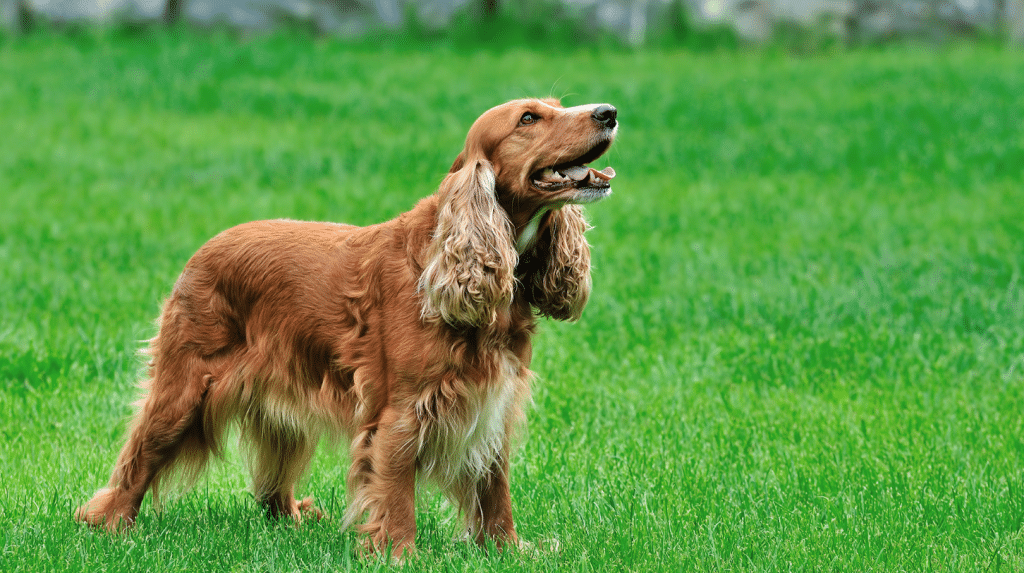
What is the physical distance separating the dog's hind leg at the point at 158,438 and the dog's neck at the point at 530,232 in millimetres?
1282

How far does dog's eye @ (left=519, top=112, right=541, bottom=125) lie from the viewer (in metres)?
3.98

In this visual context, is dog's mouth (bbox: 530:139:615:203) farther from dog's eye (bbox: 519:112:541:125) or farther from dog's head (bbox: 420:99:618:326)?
dog's eye (bbox: 519:112:541:125)

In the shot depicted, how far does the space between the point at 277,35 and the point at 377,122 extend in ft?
17.9

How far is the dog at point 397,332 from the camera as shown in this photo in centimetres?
394

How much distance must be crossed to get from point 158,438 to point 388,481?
101 centimetres

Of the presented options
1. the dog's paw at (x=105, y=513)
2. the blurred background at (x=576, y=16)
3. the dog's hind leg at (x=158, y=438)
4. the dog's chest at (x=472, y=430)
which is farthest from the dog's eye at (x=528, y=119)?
the blurred background at (x=576, y=16)

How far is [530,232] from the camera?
4.14m

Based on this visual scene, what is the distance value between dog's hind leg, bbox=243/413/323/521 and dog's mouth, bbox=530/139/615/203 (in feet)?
4.86

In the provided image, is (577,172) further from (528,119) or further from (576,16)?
(576,16)

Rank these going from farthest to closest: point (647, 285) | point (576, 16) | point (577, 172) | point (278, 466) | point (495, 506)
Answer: point (576, 16), point (647, 285), point (278, 466), point (495, 506), point (577, 172)

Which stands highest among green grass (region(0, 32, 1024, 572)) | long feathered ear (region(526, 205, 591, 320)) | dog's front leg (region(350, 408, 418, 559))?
long feathered ear (region(526, 205, 591, 320))

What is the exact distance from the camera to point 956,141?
41.7 ft

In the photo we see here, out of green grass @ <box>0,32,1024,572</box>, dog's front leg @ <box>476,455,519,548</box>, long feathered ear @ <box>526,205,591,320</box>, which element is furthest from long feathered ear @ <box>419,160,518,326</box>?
green grass @ <box>0,32,1024,572</box>

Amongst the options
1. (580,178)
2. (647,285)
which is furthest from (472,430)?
(647,285)
